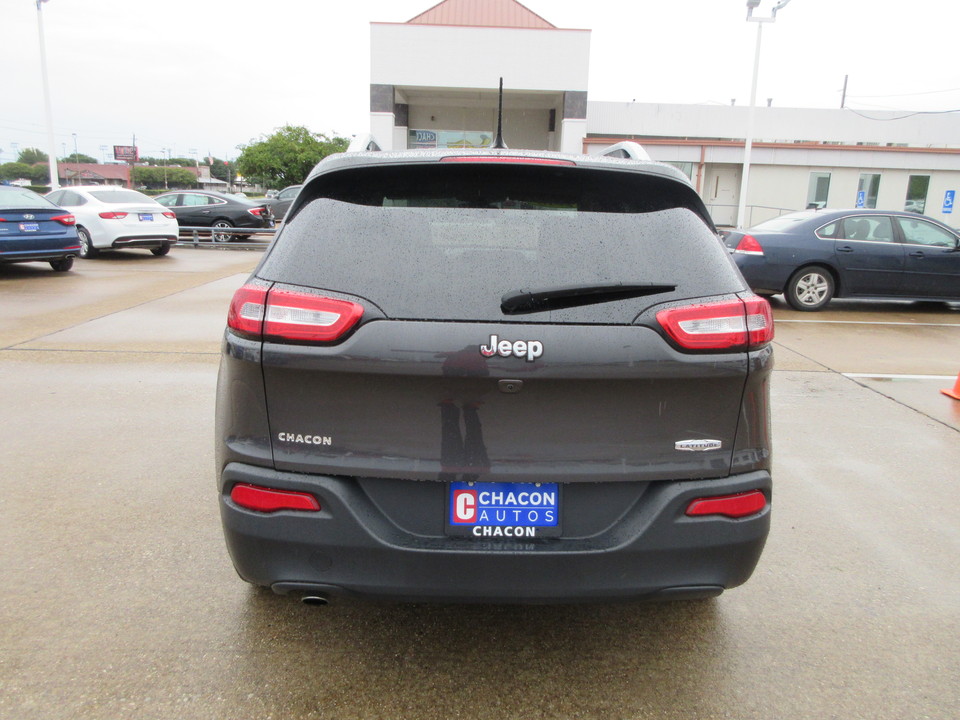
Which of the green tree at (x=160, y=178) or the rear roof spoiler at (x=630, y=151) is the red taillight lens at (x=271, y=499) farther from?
the green tree at (x=160, y=178)

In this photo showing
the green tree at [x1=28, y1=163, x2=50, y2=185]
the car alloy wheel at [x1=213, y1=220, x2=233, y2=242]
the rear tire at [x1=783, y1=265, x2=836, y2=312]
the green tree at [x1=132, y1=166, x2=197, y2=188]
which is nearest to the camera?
the rear tire at [x1=783, y1=265, x2=836, y2=312]

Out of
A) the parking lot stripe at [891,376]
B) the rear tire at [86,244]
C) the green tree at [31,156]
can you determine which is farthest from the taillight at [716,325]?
the green tree at [31,156]

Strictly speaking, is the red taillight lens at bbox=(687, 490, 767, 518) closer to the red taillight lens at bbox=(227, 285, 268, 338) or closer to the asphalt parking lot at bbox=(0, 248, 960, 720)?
the asphalt parking lot at bbox=(0, 248, 960, 720)

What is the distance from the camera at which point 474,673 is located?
2.51 meters

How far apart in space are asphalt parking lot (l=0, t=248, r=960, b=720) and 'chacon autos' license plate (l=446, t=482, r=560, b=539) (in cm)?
61

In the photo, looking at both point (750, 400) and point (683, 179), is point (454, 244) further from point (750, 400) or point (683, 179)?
point (750, 400)

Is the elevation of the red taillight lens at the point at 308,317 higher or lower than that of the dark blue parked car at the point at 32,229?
higher

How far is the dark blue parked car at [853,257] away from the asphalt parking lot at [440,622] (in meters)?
5.48

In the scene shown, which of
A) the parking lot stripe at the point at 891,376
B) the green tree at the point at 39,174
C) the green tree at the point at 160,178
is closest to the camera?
the parking lot stripe at the point at 891,376

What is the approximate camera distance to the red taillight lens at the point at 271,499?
2168mm

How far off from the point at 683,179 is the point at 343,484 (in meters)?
1.48

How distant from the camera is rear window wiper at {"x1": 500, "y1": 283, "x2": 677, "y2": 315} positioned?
6.94 ft

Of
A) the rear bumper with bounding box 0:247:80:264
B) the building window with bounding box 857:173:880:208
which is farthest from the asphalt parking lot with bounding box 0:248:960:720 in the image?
the building window with bounding box 857:173:880:208

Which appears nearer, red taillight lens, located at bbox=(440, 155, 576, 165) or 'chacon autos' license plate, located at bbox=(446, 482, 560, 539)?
'chacon autos' license plate, located at bbox=(446, 482, 560, 539)
